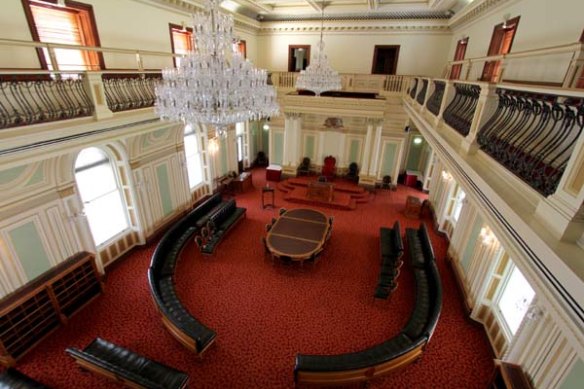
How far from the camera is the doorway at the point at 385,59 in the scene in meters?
11.7

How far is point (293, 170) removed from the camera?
12945 mm

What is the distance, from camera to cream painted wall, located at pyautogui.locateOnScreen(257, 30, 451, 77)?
36.7 feet

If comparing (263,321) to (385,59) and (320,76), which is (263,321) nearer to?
(320,76)

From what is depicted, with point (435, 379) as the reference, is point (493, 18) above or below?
above

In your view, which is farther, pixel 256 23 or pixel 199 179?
pixel 256 23

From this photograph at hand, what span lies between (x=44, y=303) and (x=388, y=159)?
1166 cm

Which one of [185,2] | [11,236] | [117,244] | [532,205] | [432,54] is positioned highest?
[185,2]

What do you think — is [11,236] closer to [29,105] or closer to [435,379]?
[29,105]

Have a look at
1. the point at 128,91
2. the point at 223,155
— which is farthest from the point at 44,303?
the point at 223,155

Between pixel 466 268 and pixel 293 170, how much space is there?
8099 mm

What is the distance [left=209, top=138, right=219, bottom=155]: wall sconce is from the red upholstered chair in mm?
5011

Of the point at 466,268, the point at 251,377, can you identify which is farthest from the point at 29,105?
the point at 466,268

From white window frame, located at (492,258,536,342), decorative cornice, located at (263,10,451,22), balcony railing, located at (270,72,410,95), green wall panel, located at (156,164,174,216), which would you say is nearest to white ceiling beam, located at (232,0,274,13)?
decorative cornice, located at (263,10,451,22)

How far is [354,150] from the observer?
505 inches
